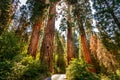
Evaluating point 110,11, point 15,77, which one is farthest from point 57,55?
point 15,77

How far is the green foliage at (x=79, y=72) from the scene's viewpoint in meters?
11.5

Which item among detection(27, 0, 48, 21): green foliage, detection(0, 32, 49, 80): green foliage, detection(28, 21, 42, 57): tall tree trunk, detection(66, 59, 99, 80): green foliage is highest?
detection(27, 0, 48, 21): green foliage

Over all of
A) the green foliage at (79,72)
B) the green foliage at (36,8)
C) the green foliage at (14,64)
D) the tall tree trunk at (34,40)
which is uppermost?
the green foliage at (36,8)

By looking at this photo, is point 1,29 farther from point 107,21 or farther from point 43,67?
point 107,21

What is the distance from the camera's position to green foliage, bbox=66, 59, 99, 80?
11.5 meters

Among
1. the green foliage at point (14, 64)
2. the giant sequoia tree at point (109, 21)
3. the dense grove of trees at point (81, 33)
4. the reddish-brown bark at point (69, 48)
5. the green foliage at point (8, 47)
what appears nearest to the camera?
the green foliage at point (14, 64)

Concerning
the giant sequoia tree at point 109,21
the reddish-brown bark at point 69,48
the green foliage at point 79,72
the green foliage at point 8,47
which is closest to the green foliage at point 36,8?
the reddish-brown bark at point 69,48

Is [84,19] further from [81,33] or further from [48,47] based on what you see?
[48,47]

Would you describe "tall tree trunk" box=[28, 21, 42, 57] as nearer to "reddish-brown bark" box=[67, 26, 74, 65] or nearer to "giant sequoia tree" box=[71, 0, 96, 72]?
"reddish-brown bark" box=[67, 26, 74, 65]

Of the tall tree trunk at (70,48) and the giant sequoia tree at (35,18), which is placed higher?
the giant sequoia tree at (35,18)

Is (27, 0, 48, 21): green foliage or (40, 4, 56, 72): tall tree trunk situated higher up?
(27, 0, 48, 21): green foliage

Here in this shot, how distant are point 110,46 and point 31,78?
25.5 feet

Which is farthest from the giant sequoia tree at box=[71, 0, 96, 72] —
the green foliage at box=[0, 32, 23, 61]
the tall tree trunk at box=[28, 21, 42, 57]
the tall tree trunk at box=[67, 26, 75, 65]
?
the green foliage at box=[0, 32, 23, 61]

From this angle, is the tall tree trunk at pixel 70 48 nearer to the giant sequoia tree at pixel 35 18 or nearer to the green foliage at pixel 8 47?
the giant sequoia tree at pixel 35 18
